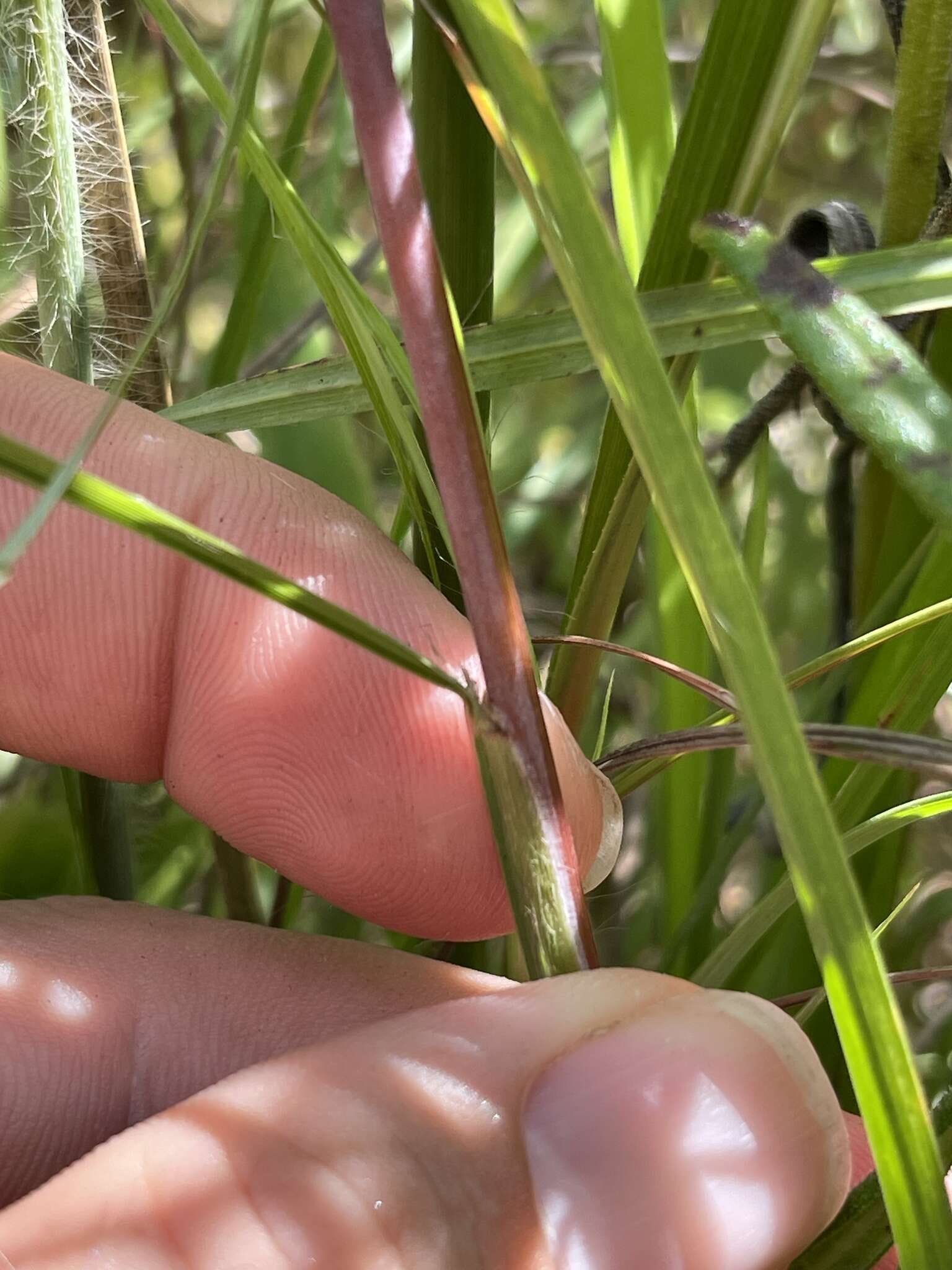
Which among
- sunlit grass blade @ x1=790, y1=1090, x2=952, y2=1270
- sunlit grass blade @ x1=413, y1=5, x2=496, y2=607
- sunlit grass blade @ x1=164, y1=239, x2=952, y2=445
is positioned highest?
sunlit grass blade @ x1=413, y1=5, x2=496, y2=607

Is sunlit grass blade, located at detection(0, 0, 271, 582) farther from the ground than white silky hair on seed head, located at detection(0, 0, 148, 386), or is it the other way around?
white silky hair on seed head, located at detection(0, 0, 148, 386)

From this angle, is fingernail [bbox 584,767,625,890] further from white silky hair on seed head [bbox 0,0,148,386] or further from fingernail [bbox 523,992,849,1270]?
white silky hair on seed head [bbox 0,0,148,386]

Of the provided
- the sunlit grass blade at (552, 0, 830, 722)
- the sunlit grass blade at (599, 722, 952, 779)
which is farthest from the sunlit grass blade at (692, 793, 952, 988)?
the sunlit grass blade at (552, 0, 830, 722)

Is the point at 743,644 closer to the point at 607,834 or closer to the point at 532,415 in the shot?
the point at 607,834

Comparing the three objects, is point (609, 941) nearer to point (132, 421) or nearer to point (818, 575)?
point (818, 575)

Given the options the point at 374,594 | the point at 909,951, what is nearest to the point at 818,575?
the point at 909,951

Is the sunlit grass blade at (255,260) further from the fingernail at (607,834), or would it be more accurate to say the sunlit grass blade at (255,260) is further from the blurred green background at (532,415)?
the fingernail at (607,834)

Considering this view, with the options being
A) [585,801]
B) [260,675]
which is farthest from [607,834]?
[260,675]
